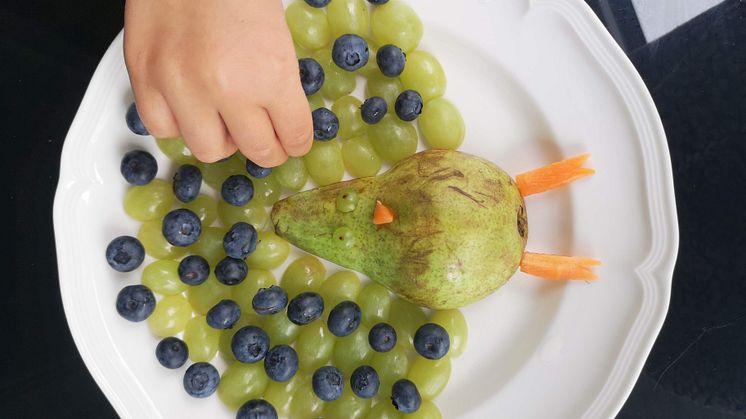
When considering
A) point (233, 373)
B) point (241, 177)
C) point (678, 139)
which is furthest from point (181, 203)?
point (678, 139)

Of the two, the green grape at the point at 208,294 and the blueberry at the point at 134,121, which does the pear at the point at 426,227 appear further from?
the blueberry at the point at 134,121

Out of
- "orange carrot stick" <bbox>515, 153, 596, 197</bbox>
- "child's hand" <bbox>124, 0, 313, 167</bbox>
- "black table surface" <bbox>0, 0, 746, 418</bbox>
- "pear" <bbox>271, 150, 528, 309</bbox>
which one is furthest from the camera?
"black table surface" <bbox>0, 0, 746, 418</bbox>

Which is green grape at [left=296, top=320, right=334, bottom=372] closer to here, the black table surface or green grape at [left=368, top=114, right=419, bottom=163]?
green grape at [left=368, top=114, right=419, bottom=163]

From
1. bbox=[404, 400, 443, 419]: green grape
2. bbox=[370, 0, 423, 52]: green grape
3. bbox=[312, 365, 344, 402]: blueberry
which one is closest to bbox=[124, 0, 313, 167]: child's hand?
bbox=[370, 0, 423, 52]: green grape

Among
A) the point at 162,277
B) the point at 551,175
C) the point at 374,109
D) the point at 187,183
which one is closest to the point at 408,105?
the point at 374,109

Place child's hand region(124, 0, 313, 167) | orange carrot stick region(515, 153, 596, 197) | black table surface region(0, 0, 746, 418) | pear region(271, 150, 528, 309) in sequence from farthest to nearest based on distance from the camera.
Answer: black table surface region(0, 0, 746, 418)
orange carrot stick region(515, 153, 596, 197)
pear region(271, 150, 528, 309)
child's hand region(124, 0, 313, 167)

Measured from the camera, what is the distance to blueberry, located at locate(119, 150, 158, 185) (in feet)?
3.05

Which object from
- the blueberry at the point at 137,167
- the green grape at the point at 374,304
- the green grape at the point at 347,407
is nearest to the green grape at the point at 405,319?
the green grape at the point at 374,304

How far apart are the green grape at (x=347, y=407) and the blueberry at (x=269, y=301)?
0.18 meters

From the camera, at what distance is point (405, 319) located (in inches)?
38.3

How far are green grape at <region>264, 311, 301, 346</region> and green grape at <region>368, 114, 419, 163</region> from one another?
0.31 meters

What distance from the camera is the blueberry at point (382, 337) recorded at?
93cm

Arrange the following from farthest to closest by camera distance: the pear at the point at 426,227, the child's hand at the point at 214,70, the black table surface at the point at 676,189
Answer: the black table surface at the point at 676,189, the pear at the point at 426,227, the child's hand at the point at 214,70

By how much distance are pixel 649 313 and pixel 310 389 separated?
1.84ft
